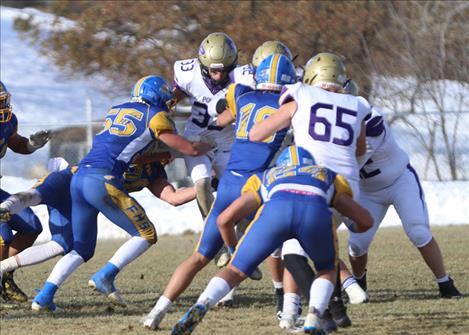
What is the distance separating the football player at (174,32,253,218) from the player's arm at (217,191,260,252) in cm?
207

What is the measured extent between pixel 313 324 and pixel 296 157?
95 centimetres

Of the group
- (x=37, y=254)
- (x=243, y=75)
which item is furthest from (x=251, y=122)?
(x=37, y=254)

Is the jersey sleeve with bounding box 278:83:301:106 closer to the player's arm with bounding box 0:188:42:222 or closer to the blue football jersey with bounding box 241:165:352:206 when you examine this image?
the blue football jersey with bounding box 241:165:352:206

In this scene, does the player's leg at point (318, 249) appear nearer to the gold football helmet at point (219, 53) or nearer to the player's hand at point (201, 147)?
the player's hand at point (201, 147)

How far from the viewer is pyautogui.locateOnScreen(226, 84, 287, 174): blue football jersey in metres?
6.90

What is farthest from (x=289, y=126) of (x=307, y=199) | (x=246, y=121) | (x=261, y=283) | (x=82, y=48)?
(x=82, y=48)

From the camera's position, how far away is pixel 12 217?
849 centimetres

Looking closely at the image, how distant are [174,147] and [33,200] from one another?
1.25m

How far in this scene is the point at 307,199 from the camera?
5836 mm

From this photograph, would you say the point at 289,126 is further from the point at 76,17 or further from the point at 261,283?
the point at 76,17

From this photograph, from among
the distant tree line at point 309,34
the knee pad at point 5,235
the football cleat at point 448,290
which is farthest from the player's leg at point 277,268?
the distant tree line at point 309,34

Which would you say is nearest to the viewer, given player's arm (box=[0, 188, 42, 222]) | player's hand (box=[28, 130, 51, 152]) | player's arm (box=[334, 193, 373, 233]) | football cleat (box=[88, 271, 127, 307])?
player's arm (box=[334, 193, 373, 233])

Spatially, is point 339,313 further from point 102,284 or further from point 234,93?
point 102,284

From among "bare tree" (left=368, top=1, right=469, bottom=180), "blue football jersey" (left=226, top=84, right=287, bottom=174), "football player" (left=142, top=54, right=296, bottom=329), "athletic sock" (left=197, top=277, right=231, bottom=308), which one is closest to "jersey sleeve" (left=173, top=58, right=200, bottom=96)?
"football player" (left=142, top=54, right=296, bottom=329)
